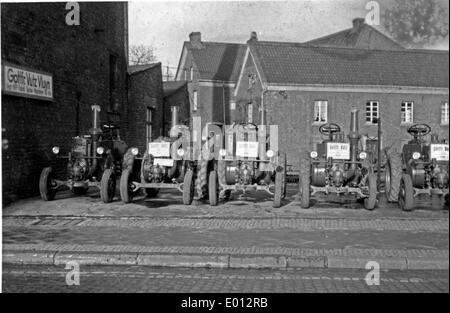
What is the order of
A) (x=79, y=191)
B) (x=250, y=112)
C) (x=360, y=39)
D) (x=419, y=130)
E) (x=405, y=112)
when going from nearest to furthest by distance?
(x=360, y=39) → (x=405, y=112) → (x=419, y=130) → (x=250, y=112) → (x=79, y=191)

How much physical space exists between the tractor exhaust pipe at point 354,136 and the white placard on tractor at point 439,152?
1.12m

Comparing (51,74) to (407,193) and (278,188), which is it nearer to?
(278,188)

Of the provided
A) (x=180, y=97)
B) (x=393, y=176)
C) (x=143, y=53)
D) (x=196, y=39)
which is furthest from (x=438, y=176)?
(x=143, y=53)

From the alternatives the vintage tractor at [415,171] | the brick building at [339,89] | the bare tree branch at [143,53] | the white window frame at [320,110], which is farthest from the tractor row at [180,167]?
the bare tree branch at [143,53]

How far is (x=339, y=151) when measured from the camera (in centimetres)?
996

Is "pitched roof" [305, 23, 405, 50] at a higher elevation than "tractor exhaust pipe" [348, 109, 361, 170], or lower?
higher

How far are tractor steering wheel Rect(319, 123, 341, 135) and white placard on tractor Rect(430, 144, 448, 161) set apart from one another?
142 cm

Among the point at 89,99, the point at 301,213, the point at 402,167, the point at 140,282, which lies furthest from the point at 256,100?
the point at 89,99

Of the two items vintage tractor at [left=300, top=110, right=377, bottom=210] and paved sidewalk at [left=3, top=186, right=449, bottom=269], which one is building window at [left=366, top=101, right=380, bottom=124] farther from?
vintage tractor at [left=300, top=110, right=377, bottom=210]

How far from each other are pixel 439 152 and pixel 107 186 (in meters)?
5.80

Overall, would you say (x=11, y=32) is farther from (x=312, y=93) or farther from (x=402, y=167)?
(x=402, y=167)

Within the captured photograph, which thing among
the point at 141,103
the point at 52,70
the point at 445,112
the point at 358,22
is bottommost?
the point at 445,112

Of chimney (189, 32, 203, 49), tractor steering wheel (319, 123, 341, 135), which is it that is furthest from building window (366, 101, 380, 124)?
chimney (189, 32, 203, 49)

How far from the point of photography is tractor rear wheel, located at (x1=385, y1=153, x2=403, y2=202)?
9.55 m
